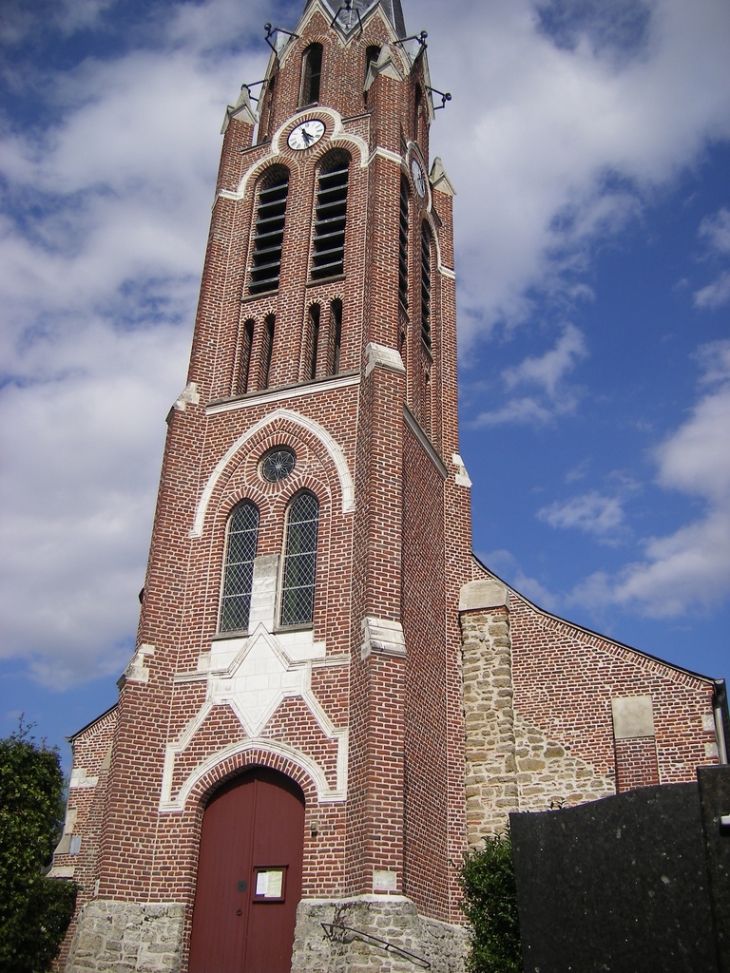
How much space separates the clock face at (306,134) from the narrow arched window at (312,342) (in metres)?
5.35

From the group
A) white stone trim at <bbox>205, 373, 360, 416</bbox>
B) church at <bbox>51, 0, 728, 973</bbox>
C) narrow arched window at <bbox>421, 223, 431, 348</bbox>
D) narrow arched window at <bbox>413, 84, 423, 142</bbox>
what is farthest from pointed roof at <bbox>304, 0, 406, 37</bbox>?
white stone trim at <bbox>205, 373, 360, 416</bbox>

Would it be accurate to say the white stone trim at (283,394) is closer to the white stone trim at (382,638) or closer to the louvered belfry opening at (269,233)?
the louvered belfry opening at (269,233)

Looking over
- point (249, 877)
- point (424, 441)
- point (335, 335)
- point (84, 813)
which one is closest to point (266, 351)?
point (335, 335)

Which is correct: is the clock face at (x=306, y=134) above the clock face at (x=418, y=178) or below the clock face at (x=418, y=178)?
above

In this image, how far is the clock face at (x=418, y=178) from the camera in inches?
919

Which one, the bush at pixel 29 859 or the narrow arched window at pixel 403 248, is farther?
the narrow arched window at pixel 403 248

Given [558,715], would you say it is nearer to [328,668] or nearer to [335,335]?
[328,668]

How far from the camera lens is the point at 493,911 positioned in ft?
43.3

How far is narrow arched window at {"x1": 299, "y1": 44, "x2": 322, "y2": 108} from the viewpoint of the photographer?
25.9 meters

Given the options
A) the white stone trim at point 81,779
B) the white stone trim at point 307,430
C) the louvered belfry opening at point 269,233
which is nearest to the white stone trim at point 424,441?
the white stone trim at point 307,430

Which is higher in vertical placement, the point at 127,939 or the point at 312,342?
the point at 312,342

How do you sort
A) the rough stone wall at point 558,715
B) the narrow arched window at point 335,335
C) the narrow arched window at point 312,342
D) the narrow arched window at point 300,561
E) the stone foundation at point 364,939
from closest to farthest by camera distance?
the stone foundation at point 364,939, the rough stone wall at point 558,715, the narrow arched window at point 300,561, the narrow arched window at point 335,335, the narrow arched window at point 312,342

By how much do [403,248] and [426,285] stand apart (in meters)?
1.56

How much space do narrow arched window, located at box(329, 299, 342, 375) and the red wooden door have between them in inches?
331
